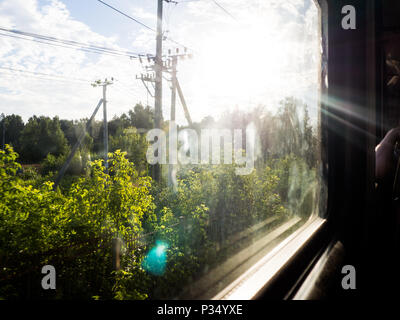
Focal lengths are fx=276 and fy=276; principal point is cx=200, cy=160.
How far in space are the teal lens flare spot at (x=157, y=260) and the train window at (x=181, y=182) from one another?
16 millimetres

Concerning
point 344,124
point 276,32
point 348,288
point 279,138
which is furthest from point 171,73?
point 348,288

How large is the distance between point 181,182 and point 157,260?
6.90ft

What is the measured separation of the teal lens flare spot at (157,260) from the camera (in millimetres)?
3590

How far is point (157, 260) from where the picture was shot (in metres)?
3.81

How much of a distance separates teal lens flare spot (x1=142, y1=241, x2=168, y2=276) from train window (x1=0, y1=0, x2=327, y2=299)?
0.05 feet

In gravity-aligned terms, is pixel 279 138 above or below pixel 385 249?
above

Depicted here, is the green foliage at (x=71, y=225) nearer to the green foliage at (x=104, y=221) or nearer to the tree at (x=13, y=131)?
Result: the green foliage at (x=104, y=221)

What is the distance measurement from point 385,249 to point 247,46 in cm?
191

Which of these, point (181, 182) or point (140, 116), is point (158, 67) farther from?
point (140, 116)

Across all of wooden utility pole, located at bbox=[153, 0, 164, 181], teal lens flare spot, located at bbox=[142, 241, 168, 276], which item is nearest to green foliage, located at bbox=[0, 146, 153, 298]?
teal lens flare spot, located at bbox=[142, 241, 168, 276]

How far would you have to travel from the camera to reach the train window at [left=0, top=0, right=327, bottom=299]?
139cm

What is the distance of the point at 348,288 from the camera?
0.86m

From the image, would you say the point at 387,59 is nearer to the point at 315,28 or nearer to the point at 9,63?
the point at 315,28

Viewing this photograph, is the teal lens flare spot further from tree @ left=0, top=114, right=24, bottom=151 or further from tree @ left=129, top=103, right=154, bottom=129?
tree @ left=129, top=103, right=154, bottom=129
